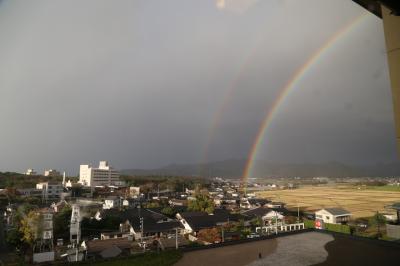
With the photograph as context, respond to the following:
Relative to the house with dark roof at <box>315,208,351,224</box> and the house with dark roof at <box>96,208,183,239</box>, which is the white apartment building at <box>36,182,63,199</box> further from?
the house with dark roof at <box>315,208,351,224</box>

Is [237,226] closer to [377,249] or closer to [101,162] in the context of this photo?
[377,249]

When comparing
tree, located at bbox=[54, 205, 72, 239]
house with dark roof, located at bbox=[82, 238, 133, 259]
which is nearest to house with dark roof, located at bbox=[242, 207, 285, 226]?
house with dark roof, located at bbox=[82, 238, 133, 259]

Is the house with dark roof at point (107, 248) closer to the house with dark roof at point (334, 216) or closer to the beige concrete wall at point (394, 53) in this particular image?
the beige concrete wall at point (394, 53)

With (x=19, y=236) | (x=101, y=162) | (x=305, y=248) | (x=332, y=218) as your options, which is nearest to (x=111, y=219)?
(x=19, y=236)

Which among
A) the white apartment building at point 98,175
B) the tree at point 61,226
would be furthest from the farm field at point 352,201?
the white apartment building at point 98,175

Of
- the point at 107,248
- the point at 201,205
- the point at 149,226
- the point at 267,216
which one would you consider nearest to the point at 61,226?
the point at 149,226

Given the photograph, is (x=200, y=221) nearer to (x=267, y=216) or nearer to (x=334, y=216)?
(x=267, y=216)
